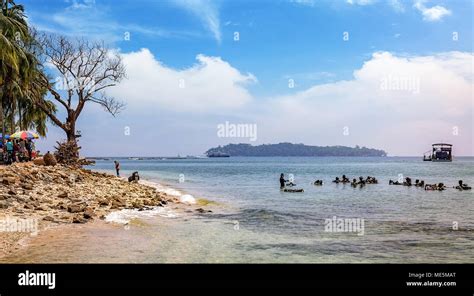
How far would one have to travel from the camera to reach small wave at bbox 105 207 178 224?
60.7ft

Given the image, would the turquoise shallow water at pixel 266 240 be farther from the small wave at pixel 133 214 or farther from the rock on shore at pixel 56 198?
the rock on shore at pixel 56 198

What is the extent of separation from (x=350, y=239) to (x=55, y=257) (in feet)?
37.5

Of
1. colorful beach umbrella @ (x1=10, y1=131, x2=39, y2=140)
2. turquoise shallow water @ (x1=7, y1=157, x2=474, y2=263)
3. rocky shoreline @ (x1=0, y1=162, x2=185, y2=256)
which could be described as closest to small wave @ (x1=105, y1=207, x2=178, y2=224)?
rocky shoreline @ (x1=0, y1=162, x2=185, y2=256)

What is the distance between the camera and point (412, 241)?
55.0 ft

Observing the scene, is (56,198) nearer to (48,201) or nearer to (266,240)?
(48,201)

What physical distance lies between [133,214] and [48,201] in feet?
13.9

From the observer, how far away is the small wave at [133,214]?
60.7 feet

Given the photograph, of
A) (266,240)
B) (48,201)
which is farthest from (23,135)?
(266,240)

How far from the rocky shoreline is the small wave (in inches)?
17.2

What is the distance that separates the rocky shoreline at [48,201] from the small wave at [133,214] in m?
0.44

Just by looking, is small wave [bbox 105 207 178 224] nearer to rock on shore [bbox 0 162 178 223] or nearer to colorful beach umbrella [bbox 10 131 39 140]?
rock on shore [bbox 0 162 178 223]

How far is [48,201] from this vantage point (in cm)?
1988
